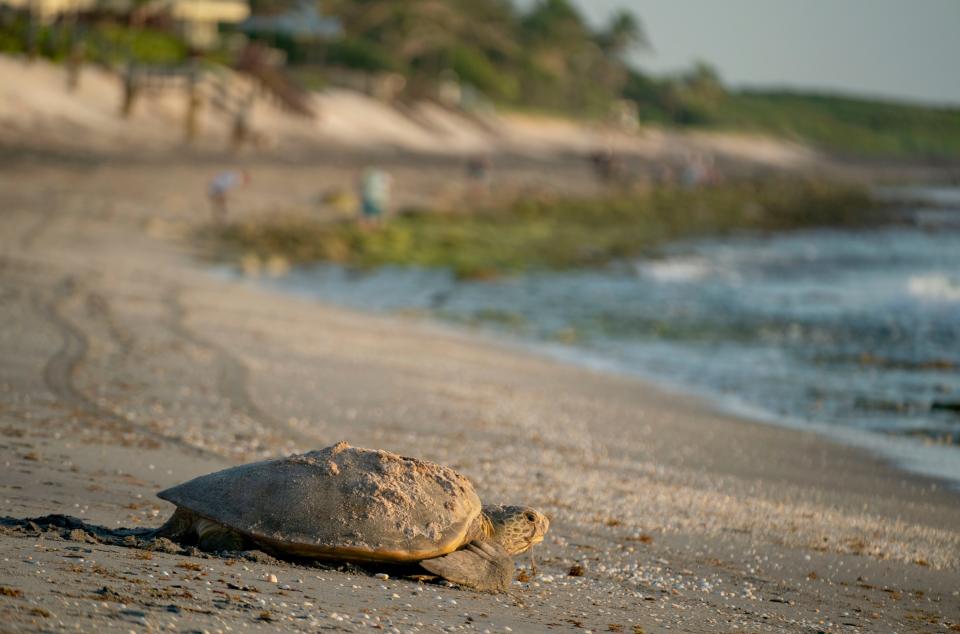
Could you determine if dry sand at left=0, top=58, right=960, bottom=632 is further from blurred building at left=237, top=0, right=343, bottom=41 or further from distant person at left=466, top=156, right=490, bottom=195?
blurred building at left=237, top=0, right=343, bottom=41

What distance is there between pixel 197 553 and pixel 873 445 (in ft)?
18.8

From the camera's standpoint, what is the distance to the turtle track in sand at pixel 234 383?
7109 millimetres

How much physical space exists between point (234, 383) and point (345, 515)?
13.4 feet

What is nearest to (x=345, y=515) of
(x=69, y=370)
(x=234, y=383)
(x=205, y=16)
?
(x=234, y=383)

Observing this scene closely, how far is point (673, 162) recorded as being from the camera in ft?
220

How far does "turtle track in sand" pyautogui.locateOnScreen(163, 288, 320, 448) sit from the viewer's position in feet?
23.3

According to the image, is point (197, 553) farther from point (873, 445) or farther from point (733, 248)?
point (733, 248)

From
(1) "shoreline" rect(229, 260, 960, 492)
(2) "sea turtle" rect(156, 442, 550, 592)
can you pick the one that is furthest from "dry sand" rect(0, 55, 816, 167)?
(2) "sea turtle" rect(156, 442, 550, 592)

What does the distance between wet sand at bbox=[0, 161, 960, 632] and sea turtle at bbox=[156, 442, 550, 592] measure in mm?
126

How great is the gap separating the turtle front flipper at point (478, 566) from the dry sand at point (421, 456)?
0.07 meters

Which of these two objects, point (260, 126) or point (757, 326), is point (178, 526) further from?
point (260, 126)

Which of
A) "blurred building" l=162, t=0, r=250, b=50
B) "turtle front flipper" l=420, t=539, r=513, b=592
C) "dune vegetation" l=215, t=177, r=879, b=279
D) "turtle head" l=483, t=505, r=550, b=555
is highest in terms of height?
"blurred building" l=162, t=0, r=250, b=50

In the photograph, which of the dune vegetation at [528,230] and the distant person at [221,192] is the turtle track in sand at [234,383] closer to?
the dune vegetation at [528,230]

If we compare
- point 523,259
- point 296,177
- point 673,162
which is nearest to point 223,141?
point 296,177
